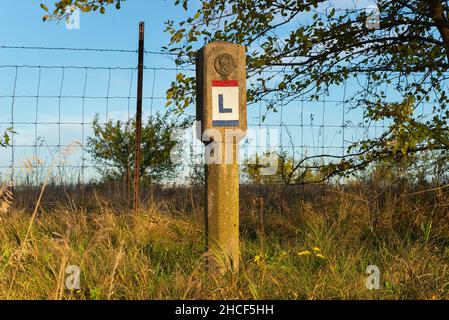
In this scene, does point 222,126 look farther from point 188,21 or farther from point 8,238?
point 8,238

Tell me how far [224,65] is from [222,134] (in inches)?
19.0

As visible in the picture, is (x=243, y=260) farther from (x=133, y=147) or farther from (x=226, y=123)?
(x=133, y=147)

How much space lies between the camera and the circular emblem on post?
379 cm

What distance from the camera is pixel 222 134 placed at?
3.77 metres

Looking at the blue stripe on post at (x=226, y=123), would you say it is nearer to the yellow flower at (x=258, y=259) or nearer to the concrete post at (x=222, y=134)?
the concrete post at (x=222, y=134)

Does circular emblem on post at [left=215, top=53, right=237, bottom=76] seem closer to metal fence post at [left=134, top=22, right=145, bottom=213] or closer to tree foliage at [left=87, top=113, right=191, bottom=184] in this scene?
metal fence post at [left=134, top=22, right=145, bottom=213]

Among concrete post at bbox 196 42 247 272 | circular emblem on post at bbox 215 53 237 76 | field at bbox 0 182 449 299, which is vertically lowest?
field at bbox 0 182 449 299

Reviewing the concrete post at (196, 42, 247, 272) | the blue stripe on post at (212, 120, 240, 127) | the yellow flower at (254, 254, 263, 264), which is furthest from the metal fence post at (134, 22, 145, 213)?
the blue stripe on post at (212, 120, 240, 127)

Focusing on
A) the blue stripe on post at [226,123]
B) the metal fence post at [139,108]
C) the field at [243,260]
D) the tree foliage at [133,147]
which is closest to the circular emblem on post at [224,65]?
the blue stripe on post at [226,123]

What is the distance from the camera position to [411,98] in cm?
584

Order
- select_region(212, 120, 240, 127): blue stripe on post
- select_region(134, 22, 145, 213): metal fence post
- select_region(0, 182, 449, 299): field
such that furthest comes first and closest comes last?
1. select_region(134, 22, 145, 213): metal fence post
2. select_region(212, 120, 240, 127): blue stripe on post
3. select_region(0, 182, 449, 299): field

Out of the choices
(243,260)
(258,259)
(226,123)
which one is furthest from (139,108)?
(258,259)

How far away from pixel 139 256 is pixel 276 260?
1.07 m
